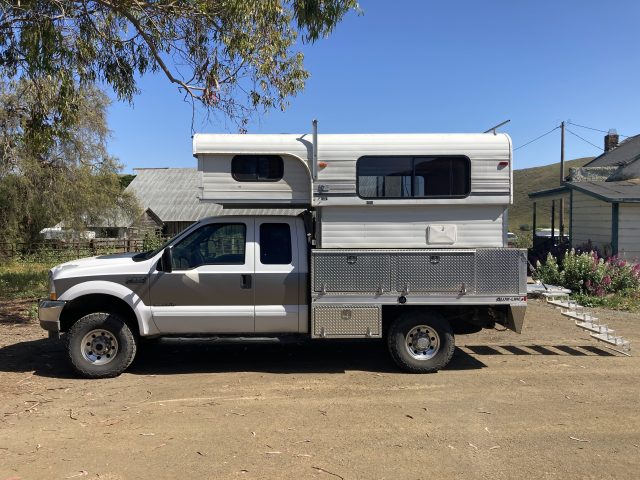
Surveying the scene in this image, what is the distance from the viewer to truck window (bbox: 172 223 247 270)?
255 inches

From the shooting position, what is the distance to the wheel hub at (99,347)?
6363 millimetres

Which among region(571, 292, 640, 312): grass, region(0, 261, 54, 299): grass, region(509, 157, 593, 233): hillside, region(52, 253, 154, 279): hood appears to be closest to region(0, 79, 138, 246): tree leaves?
region(0, 261, 54, 299): grass

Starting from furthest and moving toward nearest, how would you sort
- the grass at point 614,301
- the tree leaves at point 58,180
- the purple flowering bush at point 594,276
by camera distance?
the tree leaves at point 58,180 → the purple flowering bush at point 594,276 → the grass at point 614,301

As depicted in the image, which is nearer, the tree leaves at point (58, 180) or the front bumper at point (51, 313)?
the front bumper at point (51, 313)

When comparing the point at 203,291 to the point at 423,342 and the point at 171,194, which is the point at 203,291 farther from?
the point at 171,194

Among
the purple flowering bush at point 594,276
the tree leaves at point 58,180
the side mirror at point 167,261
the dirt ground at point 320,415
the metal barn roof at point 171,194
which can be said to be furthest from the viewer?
the metal barn roof at point 171,194

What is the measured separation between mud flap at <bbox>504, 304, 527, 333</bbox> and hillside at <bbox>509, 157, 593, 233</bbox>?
253 feet

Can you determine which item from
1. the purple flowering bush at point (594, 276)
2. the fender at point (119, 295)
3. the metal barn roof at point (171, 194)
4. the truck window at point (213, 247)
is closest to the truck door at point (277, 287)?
the truck window at point (213, 247)

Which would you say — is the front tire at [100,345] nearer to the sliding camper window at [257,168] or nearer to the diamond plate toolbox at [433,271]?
the sliding camper window at [257,168]

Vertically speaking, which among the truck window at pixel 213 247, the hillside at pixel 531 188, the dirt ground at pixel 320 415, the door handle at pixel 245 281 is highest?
the hillside at pixel 531 188

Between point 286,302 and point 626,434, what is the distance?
12.2 feet

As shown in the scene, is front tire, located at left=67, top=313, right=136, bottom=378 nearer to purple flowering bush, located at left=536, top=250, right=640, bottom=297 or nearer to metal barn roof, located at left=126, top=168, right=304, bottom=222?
purple flowering bush, located at left=536, top=250, right=640, bottom=297

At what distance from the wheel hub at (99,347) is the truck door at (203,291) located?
61 cm

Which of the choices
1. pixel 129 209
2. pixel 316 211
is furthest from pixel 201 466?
pixel 129 209
